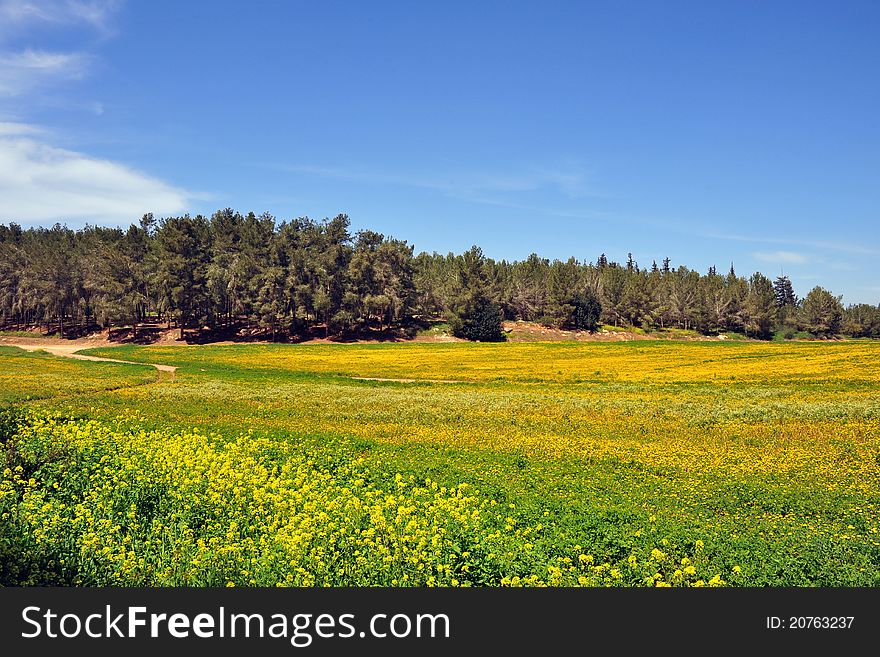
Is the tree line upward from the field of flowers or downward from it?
upward

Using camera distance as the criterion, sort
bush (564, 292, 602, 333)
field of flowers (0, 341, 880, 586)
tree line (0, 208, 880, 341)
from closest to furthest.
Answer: field of flowers (0, 341, 880, 586), tree line (0, 208, 880, 341), bush (564, 292, 602, 333)

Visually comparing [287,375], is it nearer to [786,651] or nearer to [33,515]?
[33,515]

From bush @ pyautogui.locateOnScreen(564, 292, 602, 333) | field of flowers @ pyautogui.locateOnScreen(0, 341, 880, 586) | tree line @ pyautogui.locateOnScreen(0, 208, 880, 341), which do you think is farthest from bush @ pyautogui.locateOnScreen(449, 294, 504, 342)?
field of flowers @ pyautogui.locateOnScreen(0, 341, 880, 586)

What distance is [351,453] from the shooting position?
814 inches

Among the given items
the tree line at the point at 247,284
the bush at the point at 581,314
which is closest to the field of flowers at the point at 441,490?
the tree line at the point at 247,284

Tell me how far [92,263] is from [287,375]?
8359 centimetres

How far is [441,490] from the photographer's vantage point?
1555 centimetres

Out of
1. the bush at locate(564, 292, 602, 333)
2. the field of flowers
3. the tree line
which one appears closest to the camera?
the field of flowers

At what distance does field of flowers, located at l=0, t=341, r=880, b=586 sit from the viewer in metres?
10.5

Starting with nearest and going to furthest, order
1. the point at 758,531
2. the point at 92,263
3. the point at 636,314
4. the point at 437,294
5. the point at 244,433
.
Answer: the point at 758,531, the point at 244,433, the point at 92,263, the point at 437,294, the point at 636,314

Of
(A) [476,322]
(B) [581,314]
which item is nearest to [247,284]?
(A) [476,322]

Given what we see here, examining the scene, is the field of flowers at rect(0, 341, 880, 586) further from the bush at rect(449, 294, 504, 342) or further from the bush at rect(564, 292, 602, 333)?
the bush at rect(564, 292, 602, 333)

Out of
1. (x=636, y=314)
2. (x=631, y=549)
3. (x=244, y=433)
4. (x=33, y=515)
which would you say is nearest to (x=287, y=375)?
(x=244, y=433)

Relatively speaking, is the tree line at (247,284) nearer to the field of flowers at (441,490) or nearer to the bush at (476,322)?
the bush at (476,322)
